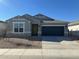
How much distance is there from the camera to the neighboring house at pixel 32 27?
31.6m

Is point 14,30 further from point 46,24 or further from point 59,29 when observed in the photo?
point 59,29

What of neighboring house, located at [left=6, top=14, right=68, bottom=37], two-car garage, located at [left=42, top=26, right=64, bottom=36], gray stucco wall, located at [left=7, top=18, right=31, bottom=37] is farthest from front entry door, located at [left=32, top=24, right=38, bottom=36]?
gray stucco wall, located at [left=7, top=18, right=31, bottom=37]

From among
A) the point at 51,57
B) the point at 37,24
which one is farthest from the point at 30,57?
the point at 37,24

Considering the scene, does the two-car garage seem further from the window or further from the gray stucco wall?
the window

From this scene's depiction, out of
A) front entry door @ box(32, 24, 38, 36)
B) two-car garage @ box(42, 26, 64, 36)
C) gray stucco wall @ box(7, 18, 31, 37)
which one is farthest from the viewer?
two-car garage @ box(42, 26, 64, 36)

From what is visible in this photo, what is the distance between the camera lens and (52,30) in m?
35.6

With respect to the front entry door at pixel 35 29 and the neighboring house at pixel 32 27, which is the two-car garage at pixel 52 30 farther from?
the front entry door at pixel 35 29

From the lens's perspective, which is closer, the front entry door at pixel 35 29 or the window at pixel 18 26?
the window at pixel 18 26

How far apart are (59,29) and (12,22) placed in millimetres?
10400

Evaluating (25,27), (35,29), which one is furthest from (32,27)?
(25,27)

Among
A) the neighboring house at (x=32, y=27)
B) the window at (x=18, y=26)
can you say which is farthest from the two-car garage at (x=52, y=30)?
the window at (x=18, y=26)

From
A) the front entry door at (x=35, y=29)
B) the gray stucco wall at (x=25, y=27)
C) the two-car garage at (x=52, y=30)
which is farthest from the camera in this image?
the two-car garage at (x=52, y=30)

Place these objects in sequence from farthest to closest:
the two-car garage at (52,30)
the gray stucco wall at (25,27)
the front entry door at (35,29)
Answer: the two-car garage at (52,30), the front entry door at (35,29), the gray stucco wall at (25,27)

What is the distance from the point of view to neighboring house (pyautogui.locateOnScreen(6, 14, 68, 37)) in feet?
104
